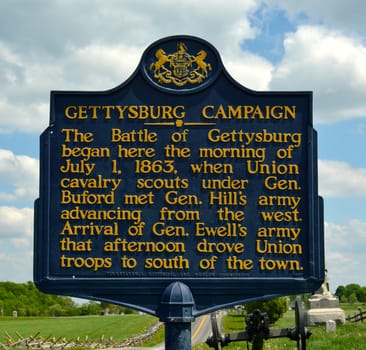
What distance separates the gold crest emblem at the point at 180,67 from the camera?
1255 centimetres

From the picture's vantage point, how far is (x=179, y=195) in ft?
39.9

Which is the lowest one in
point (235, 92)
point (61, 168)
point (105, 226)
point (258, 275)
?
point (258, 275)

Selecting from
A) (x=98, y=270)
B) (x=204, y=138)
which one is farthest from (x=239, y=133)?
(x=98, y=270)

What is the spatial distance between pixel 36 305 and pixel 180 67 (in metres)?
125

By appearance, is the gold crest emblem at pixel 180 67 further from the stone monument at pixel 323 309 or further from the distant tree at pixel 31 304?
the distant tree at pixel 31 304

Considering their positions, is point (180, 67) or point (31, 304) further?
point (31, 304)

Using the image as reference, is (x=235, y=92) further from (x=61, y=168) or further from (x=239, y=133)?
(x=61, y=168)

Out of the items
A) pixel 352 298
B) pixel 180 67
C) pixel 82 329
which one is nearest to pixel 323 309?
pixel 180 67

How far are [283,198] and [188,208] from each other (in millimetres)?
1517

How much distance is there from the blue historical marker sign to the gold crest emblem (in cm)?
11

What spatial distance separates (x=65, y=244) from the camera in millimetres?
12102

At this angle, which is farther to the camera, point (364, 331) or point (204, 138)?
point (364, 331)

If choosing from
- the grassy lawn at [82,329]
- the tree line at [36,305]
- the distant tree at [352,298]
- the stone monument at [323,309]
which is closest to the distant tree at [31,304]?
the tree line at [36,305]

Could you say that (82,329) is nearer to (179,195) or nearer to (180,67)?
(179,195)
